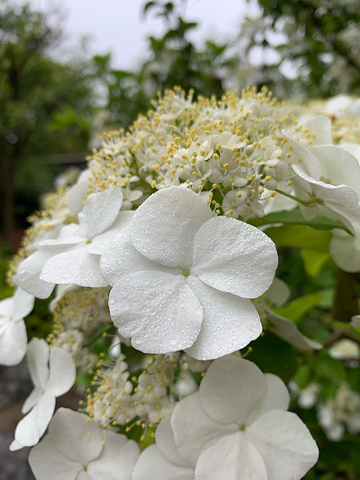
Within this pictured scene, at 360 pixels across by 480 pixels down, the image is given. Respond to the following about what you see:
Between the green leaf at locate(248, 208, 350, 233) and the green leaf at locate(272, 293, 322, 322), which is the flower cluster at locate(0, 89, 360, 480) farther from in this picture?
the green leaf at locate(272, 293, 322, 322)

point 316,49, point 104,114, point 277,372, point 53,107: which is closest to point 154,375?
point 277,372

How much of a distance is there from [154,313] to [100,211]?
0.14 metres

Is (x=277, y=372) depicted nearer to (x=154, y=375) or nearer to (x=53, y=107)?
(x=154, y=375)

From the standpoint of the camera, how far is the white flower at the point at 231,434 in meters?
0.38

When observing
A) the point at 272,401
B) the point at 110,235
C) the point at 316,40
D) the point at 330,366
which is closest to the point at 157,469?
the point at 272,401

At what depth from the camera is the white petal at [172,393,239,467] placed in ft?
1.27

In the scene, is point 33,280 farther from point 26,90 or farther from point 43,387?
point 26,90

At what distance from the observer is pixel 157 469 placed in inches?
15.7

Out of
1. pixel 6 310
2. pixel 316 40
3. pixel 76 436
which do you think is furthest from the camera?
pixel 316 40

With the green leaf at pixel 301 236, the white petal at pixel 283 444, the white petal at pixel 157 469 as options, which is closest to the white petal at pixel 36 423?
the white petal at pixel 157 469

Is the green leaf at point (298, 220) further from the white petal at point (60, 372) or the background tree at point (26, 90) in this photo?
the background tree at point (26, 90)

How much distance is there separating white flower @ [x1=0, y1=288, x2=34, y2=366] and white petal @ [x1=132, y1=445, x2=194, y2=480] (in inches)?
7.8

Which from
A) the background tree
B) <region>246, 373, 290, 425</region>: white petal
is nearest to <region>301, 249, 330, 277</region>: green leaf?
<region>246, 373, 290, 425</region>: white petal

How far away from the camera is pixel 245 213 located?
0.39m
